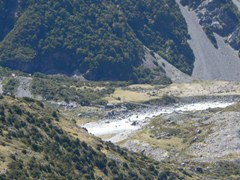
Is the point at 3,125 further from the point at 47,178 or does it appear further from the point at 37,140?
the point at 47,178

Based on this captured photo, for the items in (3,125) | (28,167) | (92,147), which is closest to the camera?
(28,167)

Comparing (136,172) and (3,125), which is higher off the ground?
(3,125)

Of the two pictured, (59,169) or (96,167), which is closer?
(59,169)

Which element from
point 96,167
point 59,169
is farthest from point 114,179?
point 59,169

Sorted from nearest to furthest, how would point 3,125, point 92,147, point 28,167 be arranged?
point 28,167 < point 3,125 < point 92,147

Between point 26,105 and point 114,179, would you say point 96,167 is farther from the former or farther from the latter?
point 26,105

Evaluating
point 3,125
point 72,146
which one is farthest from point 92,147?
point 3,125
